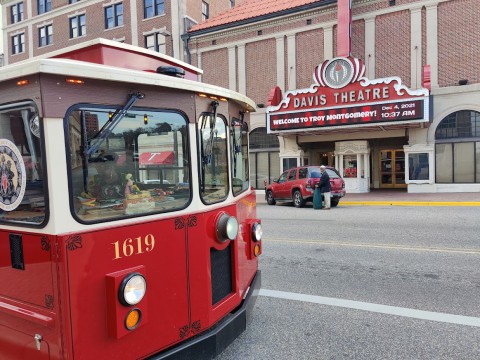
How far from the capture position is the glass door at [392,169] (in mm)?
23578

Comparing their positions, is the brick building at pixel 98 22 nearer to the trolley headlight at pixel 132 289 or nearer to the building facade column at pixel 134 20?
the building facade column at pixel 134 20

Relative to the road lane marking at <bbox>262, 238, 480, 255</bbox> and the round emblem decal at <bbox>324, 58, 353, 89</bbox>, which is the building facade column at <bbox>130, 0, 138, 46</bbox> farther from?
the road lane marking at <bbox>262, 238, 480, 255</bbox>

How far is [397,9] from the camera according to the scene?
21.2 metres

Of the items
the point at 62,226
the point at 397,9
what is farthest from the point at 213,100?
the point at 397,9

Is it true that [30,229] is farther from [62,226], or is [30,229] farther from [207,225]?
[207,225]

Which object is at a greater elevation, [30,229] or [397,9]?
[397,9]

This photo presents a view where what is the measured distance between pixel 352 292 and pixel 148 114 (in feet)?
12.6

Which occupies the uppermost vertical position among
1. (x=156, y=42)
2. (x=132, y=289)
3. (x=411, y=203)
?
(x=156, y=42)

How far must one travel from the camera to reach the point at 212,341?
2.95m

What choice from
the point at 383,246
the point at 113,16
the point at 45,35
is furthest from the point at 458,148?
the point at 45,35

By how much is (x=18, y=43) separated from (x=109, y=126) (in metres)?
41.6

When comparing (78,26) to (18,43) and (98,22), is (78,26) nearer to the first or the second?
(98,22)

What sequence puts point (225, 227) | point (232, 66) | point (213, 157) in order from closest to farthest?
point (225, 227), point (213, 157), point (232, 66)

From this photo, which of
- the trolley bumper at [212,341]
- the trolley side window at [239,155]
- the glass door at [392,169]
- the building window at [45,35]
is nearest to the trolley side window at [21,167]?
the trolley bumper at [212,341]
